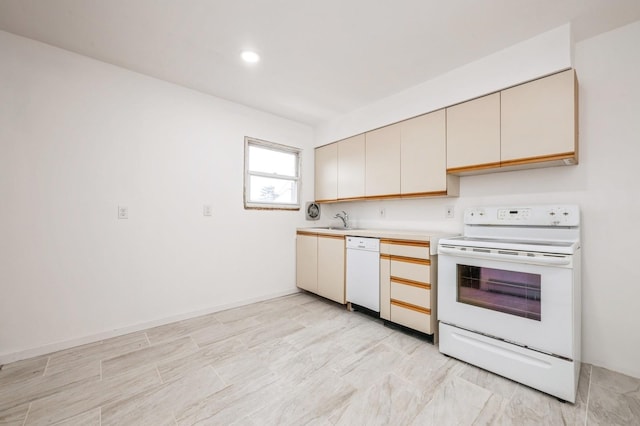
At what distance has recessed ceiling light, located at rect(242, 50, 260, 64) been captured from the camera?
7.33 ft

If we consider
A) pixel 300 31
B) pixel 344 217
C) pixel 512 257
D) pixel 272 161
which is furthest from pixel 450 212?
pixel 272 161

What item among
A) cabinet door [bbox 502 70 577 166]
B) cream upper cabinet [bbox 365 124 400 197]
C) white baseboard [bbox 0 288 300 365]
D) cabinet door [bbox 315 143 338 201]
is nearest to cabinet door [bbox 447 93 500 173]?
cabinet door [bbox 502 70 577 166]

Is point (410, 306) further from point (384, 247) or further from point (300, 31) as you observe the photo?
point (300, 31)

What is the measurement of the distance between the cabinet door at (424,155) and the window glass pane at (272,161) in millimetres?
1644

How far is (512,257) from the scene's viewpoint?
175 centimetres

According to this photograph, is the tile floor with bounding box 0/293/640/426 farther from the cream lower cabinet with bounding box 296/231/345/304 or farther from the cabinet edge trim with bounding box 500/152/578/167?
the cabinet edge trim with bounding box 500/152/578/167

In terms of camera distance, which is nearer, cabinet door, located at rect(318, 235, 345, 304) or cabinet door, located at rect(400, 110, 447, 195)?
cabinet door, located at rect(400, 110, 447, 195)

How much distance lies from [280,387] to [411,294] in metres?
1.34

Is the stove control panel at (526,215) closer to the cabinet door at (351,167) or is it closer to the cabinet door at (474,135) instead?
the cabinet door at (474,135)

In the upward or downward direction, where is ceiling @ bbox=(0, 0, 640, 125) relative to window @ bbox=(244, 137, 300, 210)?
upward

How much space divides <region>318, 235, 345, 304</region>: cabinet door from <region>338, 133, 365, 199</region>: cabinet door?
68 cm

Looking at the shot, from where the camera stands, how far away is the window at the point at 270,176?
132 inches

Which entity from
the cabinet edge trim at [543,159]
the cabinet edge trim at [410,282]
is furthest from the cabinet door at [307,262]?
the cabinet edge trim at [543,159]

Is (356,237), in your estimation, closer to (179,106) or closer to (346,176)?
(346,176)
